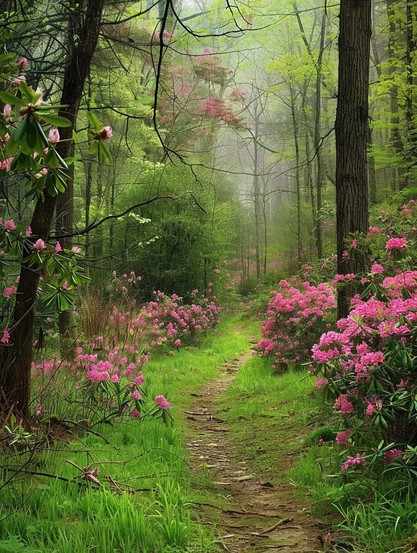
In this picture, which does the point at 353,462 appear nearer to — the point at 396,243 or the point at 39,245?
the point at 396,243

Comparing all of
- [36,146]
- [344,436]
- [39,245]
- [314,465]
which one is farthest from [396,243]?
[36,146]

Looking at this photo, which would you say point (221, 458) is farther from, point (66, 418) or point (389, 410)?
point (389, 410)

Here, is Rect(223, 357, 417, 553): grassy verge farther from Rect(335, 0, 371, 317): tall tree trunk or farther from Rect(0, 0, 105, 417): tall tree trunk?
Rect(0, 0, 105, 417): tall tree trunk

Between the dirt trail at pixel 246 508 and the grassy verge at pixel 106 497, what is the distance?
0.20 m

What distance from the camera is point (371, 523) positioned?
267cm

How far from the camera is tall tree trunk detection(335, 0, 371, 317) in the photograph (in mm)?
4969

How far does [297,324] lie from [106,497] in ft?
16.3

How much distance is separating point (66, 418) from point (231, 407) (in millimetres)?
2502

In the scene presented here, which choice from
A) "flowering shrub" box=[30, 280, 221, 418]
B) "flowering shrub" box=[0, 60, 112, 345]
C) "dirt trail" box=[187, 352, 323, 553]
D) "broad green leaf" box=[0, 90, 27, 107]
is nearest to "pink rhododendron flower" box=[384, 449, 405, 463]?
"dirt trail" box=[187, 352, 323, 553]

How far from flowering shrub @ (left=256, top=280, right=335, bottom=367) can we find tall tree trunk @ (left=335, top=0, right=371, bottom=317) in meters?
1.74

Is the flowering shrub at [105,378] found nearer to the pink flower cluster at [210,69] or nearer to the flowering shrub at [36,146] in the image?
the flowering shrub at [36,146]

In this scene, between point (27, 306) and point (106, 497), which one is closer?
point (106, 497)

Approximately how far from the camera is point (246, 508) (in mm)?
3350

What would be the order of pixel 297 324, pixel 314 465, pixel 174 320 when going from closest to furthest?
pixel 314 465
pixel 297 324
pixel 174 320
